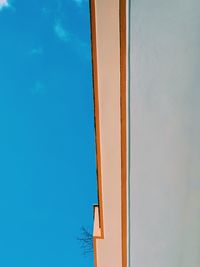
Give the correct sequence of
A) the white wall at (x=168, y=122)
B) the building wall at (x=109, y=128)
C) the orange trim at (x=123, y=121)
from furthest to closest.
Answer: the building wall at (x=109, y=128)
the orange trim at (x=123, y=121)
the white wall at (x=168, y=122)

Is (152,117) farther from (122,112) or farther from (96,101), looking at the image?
(96,101)

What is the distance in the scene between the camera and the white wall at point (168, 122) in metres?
2.07

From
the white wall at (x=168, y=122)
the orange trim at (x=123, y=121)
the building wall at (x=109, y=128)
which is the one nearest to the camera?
the white wall at (x=168, y=122)

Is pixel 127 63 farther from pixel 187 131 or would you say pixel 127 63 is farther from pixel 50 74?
pixel 50 74

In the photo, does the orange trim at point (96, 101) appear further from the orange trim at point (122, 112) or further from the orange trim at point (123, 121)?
the orange trim at point (123, 121)

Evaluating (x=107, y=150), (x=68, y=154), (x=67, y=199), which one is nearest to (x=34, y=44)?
(x=68, y=154)

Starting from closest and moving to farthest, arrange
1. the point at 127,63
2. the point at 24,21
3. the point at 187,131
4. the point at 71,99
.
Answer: the point at 187,131, the point at 127,63, the point at 24,21, the point at 71,99

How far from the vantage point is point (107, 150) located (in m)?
2.84

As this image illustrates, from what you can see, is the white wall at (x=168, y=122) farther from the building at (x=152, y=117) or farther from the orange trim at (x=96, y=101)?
the orange trim at (x=96, y=101)

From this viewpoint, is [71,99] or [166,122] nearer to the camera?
[166,122]

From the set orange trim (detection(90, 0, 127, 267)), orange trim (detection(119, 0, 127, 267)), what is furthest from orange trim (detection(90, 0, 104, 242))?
orange trim (detection(119, 0, 127, 267))

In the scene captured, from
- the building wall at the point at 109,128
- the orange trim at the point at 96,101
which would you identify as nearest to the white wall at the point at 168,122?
the building wall at the point at 109,128

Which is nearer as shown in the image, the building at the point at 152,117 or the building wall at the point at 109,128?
the building at the point at 152,117

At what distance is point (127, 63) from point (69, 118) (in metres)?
5.73
